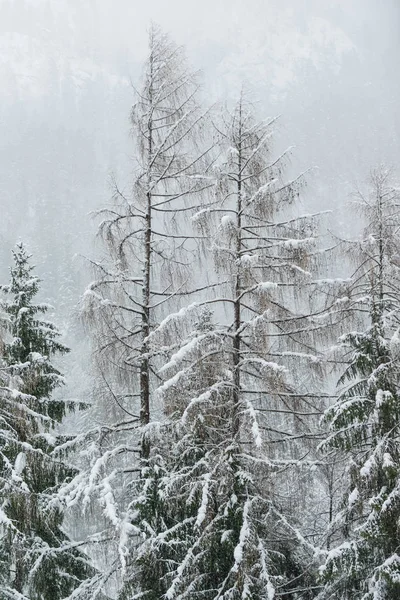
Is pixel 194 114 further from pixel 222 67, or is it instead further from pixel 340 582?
pixel 222 67

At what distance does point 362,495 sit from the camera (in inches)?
274

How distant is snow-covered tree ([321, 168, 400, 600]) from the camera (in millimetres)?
6449

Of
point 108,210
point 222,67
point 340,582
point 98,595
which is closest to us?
point 340,582

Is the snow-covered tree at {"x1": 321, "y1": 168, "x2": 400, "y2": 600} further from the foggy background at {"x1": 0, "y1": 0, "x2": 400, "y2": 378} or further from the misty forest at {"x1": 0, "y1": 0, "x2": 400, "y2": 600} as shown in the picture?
the foggy background at {"x1": 0, "y1": 0, "x2": 400, "y2": 378}

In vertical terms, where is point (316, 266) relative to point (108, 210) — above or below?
below

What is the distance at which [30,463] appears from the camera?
866cm

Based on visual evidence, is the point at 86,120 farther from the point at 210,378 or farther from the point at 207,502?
the point at 207,502

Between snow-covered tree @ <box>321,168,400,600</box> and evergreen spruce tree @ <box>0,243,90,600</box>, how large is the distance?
148 inches

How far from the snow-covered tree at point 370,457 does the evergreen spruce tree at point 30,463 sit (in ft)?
12.3

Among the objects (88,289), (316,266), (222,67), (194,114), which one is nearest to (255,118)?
(194,114)

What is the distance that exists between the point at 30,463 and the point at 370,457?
16.2 ft

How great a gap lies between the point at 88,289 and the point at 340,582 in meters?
4.77

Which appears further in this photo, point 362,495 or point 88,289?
point 88,289

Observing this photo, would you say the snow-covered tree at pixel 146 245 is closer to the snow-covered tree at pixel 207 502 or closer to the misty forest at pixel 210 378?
the misty forest at pixel 210 378
